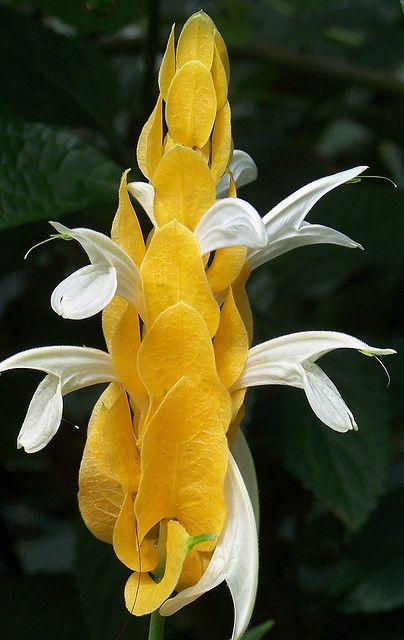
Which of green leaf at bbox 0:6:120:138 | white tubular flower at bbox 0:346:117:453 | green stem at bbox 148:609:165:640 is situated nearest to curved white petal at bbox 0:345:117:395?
white tubular flower at bbox 0:346:117:453

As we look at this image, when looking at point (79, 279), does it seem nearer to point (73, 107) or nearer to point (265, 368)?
point (265, 368)

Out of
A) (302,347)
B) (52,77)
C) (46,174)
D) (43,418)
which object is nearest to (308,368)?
(302,347)

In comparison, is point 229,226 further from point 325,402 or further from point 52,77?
point 52,77

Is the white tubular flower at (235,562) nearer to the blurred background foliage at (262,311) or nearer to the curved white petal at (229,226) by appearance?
the curved white petal at (229,226)

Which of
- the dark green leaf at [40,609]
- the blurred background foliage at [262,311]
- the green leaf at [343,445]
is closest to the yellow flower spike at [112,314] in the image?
the blurred background foliage at [262,311]

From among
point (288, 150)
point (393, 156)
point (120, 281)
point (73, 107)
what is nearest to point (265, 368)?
point (120, 281)
